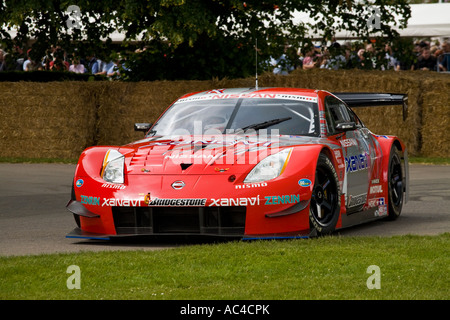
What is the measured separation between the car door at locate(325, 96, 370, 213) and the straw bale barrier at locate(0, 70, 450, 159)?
9.10m

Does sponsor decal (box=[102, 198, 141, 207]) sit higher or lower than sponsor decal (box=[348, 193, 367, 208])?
higher

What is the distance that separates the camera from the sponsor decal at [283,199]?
8.20m

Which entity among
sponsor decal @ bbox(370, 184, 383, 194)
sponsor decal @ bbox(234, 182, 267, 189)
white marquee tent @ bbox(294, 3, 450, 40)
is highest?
white marquee tent @ bbox(294, 3, 450, 40)

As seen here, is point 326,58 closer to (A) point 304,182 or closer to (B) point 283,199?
(A) point 304,182

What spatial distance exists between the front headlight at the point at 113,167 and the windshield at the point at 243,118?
94 cm

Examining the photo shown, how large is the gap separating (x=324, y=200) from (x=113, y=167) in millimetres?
1868

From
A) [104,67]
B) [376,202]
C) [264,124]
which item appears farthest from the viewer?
[104,67]

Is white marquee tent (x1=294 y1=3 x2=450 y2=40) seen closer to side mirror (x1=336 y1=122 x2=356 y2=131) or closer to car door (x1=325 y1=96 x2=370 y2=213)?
car door (x1=325 y1=96 x2=370 y2=213)

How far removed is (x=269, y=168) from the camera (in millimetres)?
8297

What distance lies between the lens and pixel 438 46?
24750mm

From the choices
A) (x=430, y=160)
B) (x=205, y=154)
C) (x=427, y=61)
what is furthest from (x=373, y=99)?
(x=427, y=61)

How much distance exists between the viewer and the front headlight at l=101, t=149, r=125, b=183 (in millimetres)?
8523

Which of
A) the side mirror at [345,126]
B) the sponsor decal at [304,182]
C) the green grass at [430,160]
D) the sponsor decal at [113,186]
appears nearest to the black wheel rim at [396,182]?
the side mirror at [345,126]

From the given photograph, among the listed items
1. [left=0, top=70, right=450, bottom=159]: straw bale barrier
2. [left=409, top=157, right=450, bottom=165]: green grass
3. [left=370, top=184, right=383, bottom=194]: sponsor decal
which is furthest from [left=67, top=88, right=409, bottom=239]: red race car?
[left=0, top=70, right=450, bottom=159]: straw bale barrier
